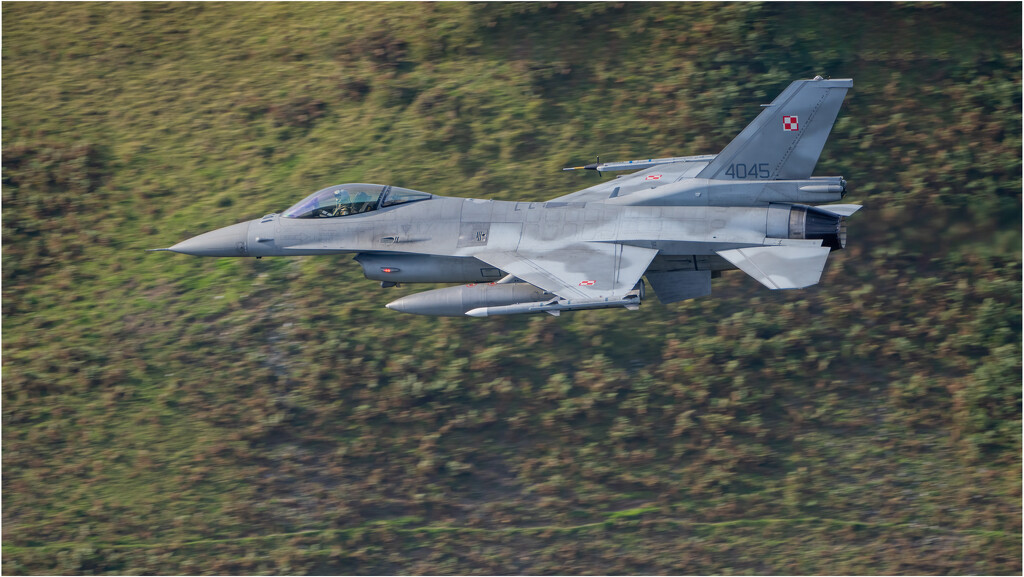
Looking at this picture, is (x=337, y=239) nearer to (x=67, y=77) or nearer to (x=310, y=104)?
(x=310, y=104)

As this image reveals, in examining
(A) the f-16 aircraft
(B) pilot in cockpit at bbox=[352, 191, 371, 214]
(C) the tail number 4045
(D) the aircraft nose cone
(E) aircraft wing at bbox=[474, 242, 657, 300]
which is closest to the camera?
(E) aircraft wing at bbox=[474, 242, 657, 300]

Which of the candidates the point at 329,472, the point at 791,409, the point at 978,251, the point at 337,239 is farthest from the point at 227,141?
the point at 978,251

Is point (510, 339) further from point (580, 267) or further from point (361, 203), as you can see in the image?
point (361, 203)

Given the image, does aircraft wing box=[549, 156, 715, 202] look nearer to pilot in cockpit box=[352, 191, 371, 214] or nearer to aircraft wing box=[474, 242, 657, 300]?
aircraft wing box=[474, 242, 657, 300]

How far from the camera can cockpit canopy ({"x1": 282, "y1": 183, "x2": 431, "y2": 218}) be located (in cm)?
2038

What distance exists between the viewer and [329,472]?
20.7 m

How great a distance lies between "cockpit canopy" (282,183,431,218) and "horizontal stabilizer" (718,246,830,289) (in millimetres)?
5809

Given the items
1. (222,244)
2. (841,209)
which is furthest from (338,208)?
(841,209)

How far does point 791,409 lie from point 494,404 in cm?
556

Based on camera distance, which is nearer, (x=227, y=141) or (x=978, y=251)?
(x=978, y=251)

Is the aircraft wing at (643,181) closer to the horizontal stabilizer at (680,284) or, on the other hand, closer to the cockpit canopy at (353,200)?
the horizontal stabilizer at (680,284)

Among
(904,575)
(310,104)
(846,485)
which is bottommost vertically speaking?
(904,575)

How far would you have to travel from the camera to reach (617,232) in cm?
1906

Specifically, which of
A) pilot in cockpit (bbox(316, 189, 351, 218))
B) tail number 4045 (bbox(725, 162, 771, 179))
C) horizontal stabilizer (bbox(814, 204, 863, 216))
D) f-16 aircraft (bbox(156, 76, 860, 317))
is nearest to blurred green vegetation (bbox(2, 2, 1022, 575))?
f-16 aircraft (bbox(156, 76, 860, 317))
